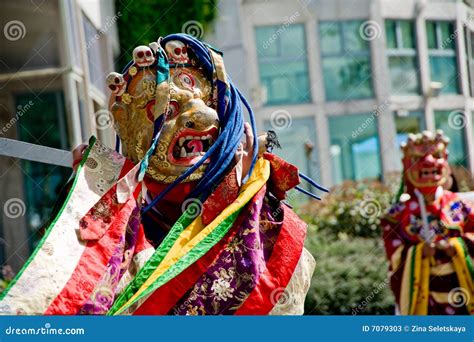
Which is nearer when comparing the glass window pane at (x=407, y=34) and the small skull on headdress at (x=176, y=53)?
the small skull on headdress at (x=176, y=53)

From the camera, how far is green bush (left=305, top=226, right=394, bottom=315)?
23.9 feet

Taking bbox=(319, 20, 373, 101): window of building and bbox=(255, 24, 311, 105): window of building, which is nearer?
bbox=(255, 24, 311, 105): window of building

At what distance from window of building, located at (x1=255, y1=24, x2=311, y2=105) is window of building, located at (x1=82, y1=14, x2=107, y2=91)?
8.09 ft

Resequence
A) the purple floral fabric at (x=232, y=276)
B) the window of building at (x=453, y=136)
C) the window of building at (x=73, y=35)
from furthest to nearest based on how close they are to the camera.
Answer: the window of building at (x=453, y=136), the window of building at (x=73, y=35), the purple floral fabric at (x=232, y=276)

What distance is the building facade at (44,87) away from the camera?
267 inches

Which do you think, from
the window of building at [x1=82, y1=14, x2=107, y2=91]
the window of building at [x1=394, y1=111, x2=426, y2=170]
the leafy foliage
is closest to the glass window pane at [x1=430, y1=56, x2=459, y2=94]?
the window of building at [x1=394, y1=111, x2=426, y2=170]

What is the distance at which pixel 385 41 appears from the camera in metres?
10.3

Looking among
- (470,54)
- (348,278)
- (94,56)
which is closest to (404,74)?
(470,54)

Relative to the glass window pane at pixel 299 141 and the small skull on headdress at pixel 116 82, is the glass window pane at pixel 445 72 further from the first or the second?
the small skull on headdress at pixel 116 82

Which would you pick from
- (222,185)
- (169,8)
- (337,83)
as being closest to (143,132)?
(222,185)

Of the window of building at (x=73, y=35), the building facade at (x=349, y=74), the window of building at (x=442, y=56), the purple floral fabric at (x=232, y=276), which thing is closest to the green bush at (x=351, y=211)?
the building facade at (x=349, y=74)

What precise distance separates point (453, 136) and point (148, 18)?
2.98 metres

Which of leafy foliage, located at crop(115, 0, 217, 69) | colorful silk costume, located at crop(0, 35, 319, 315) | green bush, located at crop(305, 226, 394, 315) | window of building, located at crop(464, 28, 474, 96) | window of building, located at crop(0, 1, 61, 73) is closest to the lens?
colorful silk costume, located at crop(0, 35, 319, 315)

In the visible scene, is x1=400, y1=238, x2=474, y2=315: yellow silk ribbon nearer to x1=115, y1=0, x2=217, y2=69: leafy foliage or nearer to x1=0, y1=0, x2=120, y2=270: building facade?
x1=0, y1=0, x2=120, y2=270: building facade
